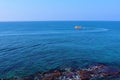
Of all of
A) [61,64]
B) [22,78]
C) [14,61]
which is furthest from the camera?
[14,61]

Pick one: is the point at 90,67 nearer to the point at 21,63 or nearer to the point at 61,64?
the point at 61,64

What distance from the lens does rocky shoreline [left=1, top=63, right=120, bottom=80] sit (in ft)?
70.9

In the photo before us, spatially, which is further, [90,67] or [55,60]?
[55,60]

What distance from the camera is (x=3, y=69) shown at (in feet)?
83.3

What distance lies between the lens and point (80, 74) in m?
22.8

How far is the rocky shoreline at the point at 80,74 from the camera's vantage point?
70.9ft

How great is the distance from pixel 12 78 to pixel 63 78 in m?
6.74

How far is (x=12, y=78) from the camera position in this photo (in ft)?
70.6

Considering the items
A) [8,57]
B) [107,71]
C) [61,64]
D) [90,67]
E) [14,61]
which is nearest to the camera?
[107,71]

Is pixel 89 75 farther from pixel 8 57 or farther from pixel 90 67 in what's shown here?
pixel 8 57

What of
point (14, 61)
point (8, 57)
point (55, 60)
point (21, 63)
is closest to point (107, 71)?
point (55, 60)

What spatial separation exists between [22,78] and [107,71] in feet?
40.3

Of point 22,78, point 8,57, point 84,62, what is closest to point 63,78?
point 22,78

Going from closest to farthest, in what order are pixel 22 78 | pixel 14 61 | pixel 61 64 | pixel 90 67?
pixel 22 78, pixel 90 67, pixel 61 64, pixel 14 61
